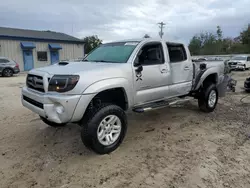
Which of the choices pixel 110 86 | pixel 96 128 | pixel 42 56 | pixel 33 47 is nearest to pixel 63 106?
pixel 96 128

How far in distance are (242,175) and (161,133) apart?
70.0 inches

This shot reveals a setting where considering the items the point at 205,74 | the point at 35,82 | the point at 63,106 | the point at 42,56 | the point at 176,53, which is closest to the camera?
the point at 63,106

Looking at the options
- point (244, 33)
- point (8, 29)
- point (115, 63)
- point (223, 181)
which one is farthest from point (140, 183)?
point (244, 33)

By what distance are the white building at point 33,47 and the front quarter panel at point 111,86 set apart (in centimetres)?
2097

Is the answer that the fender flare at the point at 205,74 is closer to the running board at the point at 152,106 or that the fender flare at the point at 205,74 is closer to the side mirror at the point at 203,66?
the side mirror at the point at 203,66

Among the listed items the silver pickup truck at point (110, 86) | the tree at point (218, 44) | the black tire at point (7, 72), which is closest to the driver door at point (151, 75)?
the silver pickup truck at point (110, 86)

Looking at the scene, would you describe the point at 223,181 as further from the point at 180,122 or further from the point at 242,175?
the point at 180,122

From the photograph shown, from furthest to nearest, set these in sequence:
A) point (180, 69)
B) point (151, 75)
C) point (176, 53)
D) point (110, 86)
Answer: point (176, 53) → point (180, 69) → point (151, 75) → point (110, 86)

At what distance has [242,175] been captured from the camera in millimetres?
2992

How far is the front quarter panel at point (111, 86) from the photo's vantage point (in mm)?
3277

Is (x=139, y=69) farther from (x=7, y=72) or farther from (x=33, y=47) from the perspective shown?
(x=33, y=47)

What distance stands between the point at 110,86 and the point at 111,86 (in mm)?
20

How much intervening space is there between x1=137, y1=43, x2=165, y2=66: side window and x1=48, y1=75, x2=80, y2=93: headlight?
4.64ft

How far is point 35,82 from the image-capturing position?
3629 mm
